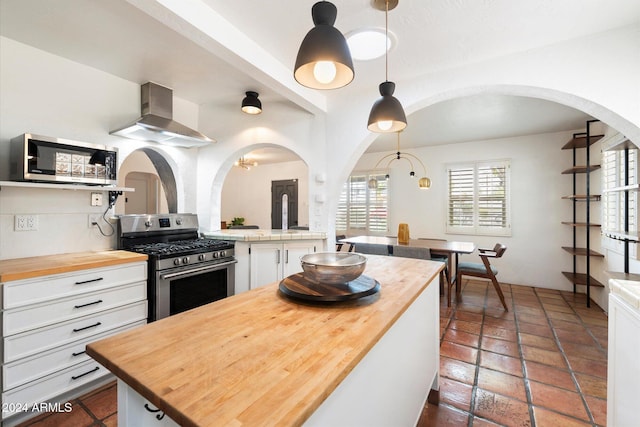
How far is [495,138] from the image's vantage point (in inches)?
184

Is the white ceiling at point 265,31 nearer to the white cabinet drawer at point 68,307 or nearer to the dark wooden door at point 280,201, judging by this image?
the white cabinet drawer at point 68,307

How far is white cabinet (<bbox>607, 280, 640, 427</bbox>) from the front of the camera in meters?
1.09

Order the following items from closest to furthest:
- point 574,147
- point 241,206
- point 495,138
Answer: point 574,147 → point 495,138 → point 241,206

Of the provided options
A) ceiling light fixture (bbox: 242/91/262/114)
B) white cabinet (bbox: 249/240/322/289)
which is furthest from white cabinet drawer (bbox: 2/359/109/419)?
ceiling light fixture (bbox: 242/91/262/114)

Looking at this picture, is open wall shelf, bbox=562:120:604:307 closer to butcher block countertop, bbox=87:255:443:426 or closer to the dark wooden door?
butcher block countertop, bbox=87:255:443:426

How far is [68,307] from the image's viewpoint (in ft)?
5.88

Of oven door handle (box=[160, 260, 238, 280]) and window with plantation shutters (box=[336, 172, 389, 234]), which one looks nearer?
oven door handle (box=[160, 260, 238, 280])

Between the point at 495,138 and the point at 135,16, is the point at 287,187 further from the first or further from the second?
the point at 135,16

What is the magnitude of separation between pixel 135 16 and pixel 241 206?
20.4 ft

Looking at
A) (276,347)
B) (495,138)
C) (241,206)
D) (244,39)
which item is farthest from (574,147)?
(241,206)

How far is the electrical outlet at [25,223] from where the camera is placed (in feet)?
6.68

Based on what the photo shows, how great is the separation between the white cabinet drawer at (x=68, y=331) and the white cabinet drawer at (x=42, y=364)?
32 mm

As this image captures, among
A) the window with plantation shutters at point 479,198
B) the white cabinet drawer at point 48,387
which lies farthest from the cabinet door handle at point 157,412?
the window with plantation shutters at point 479,198

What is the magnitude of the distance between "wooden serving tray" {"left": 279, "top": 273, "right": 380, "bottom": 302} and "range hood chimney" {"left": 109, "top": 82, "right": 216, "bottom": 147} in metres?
1.98
